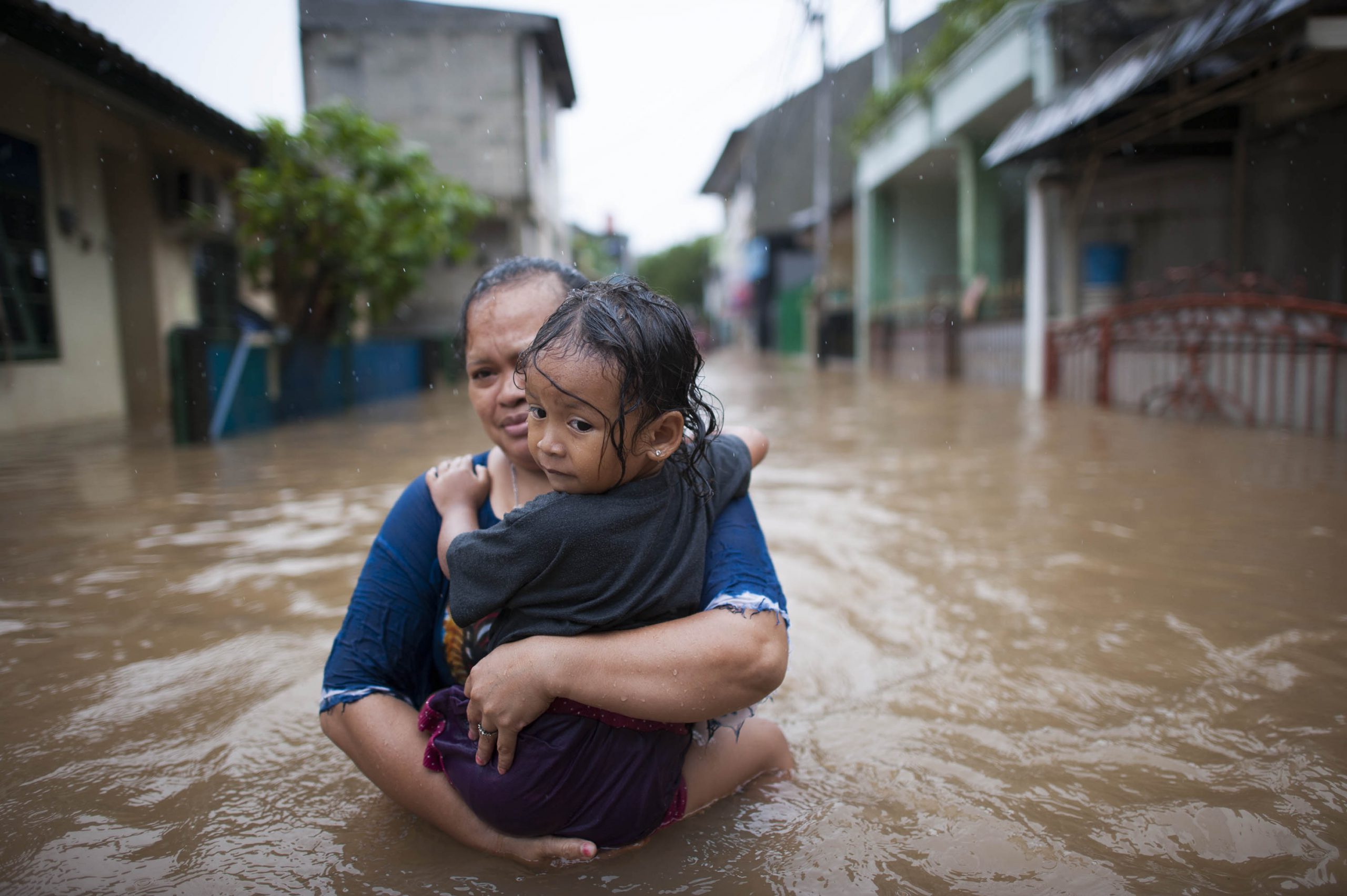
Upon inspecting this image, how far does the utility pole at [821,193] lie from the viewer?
1819 cm

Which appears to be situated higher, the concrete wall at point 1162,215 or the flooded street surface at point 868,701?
the concrete wall at point 1162,215

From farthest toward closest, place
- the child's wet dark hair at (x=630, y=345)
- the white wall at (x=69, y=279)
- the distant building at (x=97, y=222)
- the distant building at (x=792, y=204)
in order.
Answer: the distant building at (x=792, y=204) < the white wall at (x=69, y=279) < the distant building at (x=97, y=222) < the child's wet dark hair at (x=630, y=345)

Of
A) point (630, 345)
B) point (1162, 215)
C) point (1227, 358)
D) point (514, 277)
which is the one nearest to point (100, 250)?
point (514, 277)

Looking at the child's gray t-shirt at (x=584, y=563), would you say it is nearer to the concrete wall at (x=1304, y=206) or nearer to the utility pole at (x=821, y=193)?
the concrete wall at (x=1304, y=206)

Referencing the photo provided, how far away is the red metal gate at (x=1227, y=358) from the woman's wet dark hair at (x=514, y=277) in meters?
7.20

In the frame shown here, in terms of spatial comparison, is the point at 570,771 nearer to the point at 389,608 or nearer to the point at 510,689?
the point at 510,689

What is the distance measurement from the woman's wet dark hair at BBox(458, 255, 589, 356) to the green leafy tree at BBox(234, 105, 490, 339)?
26.9ft

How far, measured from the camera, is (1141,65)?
8.31m

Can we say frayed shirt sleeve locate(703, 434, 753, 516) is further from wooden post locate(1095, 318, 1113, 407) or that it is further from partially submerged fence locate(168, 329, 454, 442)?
wooden post locate(1095, 318, 1113, 407)

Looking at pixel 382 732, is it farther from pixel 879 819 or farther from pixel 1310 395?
pixel 1310 395

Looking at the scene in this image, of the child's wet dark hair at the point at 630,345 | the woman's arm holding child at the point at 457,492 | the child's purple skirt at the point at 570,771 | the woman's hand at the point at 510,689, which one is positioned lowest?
the child's purple skirt at the point at 570,771

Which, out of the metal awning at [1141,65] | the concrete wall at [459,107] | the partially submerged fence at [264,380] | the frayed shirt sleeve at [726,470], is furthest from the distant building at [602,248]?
the frayed shirt sleeve at [726,470]

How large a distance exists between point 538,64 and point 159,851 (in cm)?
2128

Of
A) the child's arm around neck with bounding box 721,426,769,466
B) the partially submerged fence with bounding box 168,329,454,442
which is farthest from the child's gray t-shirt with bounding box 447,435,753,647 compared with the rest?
the partially submerged fence with bounding box 168,329,454,442
